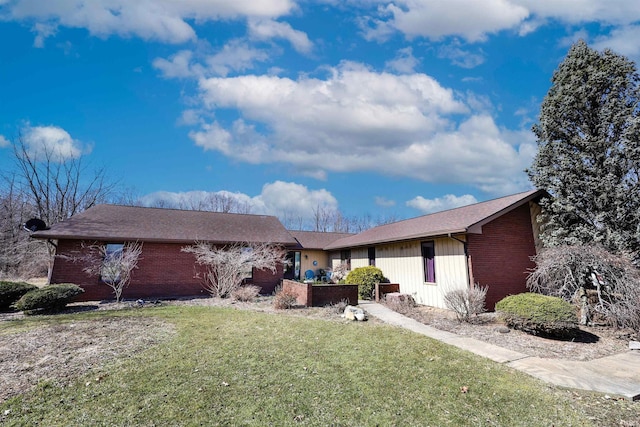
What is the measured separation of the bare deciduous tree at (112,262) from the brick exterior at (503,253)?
13.4 meters

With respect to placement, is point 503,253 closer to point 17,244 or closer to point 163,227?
point 163,227

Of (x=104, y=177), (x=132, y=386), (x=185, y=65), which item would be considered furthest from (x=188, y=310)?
(x=104, y=177)

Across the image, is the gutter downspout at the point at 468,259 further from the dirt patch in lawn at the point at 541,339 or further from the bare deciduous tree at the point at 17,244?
the bare deciduous tree at the point at 17,244

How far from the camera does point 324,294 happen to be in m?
11.3

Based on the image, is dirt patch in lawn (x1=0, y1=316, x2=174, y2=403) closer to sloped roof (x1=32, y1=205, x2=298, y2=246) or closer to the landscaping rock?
the landscaping rock

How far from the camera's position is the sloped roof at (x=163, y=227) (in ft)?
44.0

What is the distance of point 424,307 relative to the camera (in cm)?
1171

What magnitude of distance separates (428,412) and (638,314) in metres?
7.68

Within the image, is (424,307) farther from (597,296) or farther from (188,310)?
(188,310)

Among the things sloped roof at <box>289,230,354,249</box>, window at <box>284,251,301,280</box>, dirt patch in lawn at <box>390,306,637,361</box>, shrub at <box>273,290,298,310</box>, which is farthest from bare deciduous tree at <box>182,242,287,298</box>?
dirt patch in lawn at <box>390,306,637,361</box>

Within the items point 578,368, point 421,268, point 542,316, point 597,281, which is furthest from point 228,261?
point 597,281

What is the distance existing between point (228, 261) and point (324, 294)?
5.10 m

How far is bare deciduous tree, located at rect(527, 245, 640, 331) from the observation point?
25.0ft

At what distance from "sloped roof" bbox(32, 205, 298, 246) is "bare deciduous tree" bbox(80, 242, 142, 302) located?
0.56 metres
